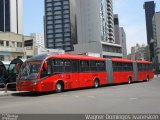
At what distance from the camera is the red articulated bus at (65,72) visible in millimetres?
21734

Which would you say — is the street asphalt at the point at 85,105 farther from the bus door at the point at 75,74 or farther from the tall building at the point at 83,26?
the tall building at the point at 83,26

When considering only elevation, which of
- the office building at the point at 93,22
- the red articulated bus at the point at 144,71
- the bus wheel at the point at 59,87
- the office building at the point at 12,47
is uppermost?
the office building at the point at 93,22

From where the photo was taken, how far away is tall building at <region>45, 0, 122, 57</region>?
4951 inches

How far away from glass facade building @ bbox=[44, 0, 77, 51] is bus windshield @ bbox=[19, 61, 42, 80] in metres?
143

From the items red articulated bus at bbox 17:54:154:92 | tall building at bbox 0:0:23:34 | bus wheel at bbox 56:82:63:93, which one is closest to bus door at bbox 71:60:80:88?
red articulated bus at bbox 17:54:154:92

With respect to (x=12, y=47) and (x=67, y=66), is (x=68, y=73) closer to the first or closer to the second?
(x=67, y=66)

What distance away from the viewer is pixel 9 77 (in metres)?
30.4

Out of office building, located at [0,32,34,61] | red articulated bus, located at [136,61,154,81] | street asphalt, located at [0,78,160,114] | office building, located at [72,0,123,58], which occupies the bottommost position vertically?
street asphalt, located at [0,78,160,114]

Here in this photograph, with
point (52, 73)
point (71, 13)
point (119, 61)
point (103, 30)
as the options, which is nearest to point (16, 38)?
point (119, 61)

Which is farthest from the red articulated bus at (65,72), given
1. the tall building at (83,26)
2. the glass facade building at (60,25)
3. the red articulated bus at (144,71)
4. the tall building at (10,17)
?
the glass facade building at (60,25)

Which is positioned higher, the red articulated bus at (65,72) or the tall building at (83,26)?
the tall building at (83,26)

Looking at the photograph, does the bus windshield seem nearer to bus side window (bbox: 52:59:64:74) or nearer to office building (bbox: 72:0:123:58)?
bus side window (bbox: 52:59:64:74)

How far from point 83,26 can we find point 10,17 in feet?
110

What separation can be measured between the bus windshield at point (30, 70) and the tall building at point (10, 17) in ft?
327
